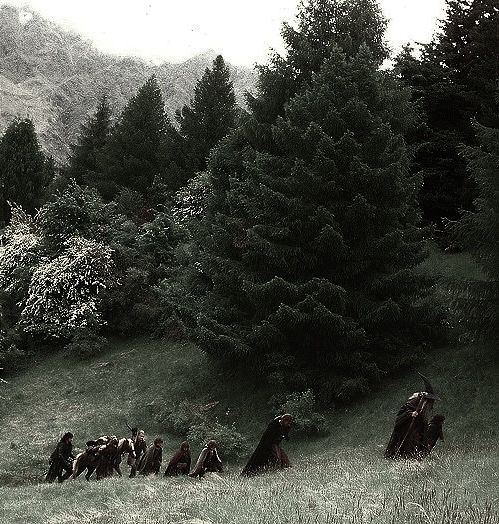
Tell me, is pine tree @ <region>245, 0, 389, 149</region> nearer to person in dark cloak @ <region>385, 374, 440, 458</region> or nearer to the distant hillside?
person in dark cloak @ <region>385, 374, 440, 458</region>

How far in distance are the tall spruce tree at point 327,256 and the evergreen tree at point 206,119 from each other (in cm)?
1858

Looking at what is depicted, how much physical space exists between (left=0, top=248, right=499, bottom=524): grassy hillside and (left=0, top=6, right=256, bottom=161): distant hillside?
76.8 m

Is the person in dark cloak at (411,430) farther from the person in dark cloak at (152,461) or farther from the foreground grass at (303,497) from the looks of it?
the person in dark cloak at (152,461)

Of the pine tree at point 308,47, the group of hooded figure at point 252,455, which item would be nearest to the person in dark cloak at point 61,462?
the group of hooded figure at point 252,455

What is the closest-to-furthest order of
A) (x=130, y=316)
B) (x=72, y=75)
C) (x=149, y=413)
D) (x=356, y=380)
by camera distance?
1. (x=356, y=380)
2. (x=149, y=413)
3. (x=130, y=316)
4. (x=72, y=75)

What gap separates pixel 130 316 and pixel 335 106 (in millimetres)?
14929

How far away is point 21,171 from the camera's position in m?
48.0

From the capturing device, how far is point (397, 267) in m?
21.5

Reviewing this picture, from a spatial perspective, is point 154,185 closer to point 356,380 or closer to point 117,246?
point 117,246

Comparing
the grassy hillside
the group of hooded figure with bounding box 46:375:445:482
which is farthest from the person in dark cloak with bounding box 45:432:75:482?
the grassy hillside

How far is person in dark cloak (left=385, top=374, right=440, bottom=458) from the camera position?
12.4m

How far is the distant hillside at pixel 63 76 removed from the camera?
99812 millimetres

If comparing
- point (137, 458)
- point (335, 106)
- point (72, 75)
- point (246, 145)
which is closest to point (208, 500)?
point (137, 458)

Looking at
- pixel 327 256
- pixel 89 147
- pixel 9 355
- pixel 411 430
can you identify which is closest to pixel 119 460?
pixel 411 430
